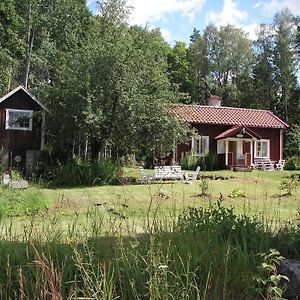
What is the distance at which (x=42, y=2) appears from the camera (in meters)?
36.9

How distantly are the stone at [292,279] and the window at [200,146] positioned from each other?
26769 millimetres

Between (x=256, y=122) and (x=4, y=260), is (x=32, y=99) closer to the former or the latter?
(x=256, y=122)

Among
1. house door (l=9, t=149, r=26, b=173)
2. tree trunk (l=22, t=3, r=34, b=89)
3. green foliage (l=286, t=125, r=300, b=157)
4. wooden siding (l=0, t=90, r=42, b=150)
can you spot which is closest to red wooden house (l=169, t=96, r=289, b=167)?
green foliage (l=286, t=125, r=300, b=157)

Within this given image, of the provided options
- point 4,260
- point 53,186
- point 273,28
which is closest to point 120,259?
point 4,260

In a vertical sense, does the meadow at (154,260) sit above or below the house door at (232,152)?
below

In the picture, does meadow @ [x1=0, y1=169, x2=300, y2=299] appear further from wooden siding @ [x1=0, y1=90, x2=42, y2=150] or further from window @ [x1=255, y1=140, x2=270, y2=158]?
window @ [x1=255, y1=140, x2=270, y2=158]

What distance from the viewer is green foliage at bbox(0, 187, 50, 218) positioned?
427 inches

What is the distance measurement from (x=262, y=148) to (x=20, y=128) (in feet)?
57.3

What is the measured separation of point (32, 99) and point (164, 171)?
9.42 m

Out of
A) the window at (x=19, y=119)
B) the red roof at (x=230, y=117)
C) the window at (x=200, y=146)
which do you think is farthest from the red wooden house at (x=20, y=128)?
the window at (x=200, y=146)

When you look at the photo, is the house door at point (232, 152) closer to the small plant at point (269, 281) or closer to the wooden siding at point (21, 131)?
the wooden siding at point (21, 131)

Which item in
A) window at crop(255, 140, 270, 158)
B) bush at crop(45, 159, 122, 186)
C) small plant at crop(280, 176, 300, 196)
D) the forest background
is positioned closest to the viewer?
small plant at crop(280, 176, 300, 196)

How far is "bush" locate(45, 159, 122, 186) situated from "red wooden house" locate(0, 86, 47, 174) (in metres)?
4.79

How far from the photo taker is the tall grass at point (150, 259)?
3377 millimetres
